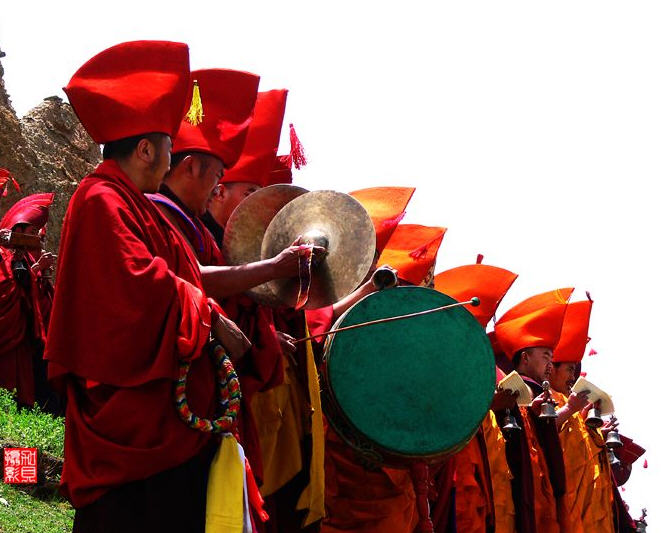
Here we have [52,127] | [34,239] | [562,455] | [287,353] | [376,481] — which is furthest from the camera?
[52,127]

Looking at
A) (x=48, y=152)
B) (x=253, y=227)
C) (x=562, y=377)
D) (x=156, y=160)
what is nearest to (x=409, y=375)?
(x=253, y=227)

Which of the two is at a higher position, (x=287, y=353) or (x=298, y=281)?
(x=298, y=281)

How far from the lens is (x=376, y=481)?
550cm

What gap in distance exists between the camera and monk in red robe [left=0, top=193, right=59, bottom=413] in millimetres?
8430

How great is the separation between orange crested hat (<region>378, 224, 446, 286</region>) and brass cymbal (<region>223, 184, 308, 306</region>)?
1.80m

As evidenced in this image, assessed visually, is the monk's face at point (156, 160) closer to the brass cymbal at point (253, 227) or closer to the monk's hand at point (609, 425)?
the brass cymbal at point (253, 227)

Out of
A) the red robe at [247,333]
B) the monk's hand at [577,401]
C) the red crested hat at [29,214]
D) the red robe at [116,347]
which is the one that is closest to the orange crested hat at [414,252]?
the monk's hand at [577,401]

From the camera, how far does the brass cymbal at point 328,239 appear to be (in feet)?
14.2

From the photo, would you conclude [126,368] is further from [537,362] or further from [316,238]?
[537,362]

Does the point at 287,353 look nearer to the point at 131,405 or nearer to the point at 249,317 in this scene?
the point at 249,317

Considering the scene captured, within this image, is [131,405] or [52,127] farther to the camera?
[52,127]

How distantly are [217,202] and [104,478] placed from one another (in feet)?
6.53

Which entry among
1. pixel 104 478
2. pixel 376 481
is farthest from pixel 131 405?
pixel 376 481

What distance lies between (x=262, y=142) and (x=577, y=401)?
3.65 m
